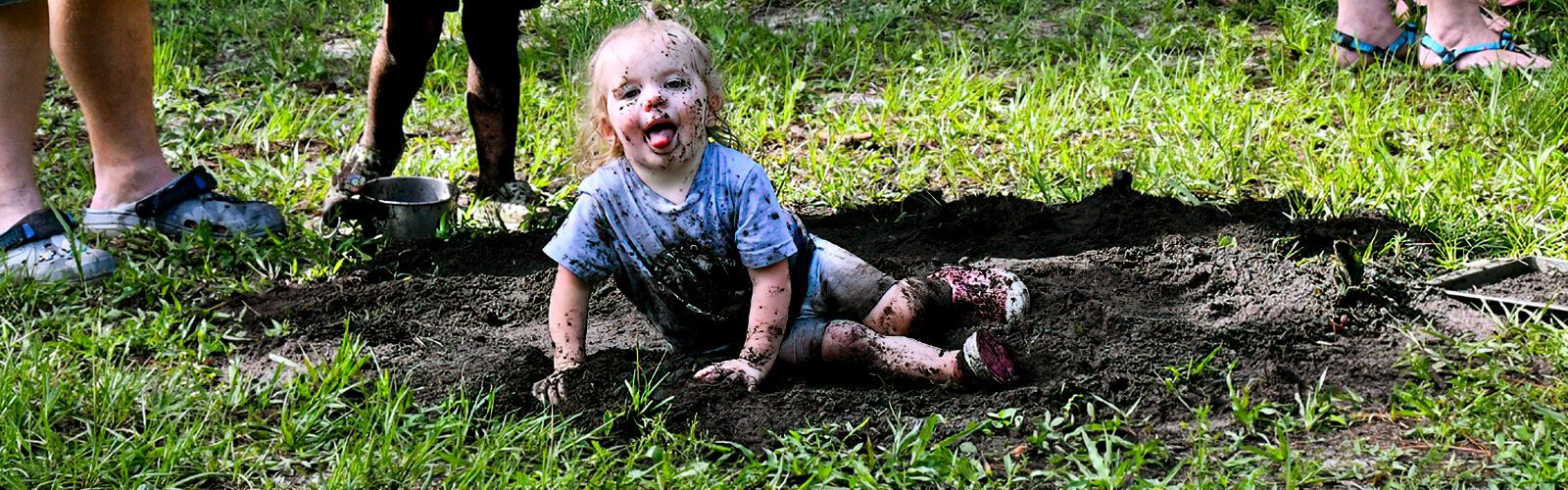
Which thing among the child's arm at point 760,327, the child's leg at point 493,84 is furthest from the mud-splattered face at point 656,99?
the child's leg at point 493,84

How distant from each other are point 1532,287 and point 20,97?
398 centimetres

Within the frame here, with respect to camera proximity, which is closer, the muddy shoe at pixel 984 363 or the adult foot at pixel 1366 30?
the muddy shoe at pixel 984 363

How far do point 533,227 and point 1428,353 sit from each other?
8.27 ft

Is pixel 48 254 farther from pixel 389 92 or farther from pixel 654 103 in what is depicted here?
pixel 654 103

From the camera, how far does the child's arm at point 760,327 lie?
308cm

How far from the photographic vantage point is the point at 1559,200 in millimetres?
4160

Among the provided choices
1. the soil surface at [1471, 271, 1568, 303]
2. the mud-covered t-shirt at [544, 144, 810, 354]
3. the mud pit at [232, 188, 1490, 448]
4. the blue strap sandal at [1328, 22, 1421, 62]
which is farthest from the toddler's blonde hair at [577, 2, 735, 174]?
the blue strap sandal at [1328, 22, 1421, 62]

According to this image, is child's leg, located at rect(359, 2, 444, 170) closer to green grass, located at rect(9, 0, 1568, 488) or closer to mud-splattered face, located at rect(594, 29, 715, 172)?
green grass, located at rect(9, 0, 1568, 488)

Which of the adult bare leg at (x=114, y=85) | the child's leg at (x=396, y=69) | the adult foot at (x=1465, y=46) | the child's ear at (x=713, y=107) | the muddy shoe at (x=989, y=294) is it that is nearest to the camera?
the child's ear at (x=713, y=107)

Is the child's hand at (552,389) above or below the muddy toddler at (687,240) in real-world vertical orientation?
below

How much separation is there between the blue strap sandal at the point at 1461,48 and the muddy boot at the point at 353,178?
3758 millimetres

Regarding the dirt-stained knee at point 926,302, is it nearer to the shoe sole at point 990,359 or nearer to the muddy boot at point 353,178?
the shoe sole at point 990,359

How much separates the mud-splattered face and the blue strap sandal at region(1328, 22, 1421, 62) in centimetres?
338

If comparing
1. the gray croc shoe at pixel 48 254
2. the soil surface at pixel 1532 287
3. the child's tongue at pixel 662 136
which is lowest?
the gray croc shoe at pixel 48 254
